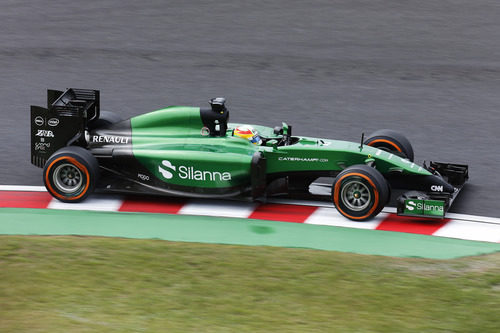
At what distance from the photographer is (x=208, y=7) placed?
1984 centimetres

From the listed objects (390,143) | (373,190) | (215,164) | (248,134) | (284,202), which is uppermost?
(248,134)

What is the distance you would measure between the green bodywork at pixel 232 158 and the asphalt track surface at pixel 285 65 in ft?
5.16

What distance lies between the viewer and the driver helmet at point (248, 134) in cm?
1050

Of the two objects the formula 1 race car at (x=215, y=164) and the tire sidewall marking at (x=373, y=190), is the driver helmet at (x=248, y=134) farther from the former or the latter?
the tire sidewall marking at (x=373, y=190)

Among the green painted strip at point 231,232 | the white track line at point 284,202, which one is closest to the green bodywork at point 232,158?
the white track line at point 284,202

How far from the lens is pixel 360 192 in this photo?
9727mm

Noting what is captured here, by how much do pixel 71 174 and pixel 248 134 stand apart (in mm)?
2215

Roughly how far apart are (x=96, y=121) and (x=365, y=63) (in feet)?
23.2

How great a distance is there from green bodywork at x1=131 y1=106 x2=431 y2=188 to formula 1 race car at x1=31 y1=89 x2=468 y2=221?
1cm

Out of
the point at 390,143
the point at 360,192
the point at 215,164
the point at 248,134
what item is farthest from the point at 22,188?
the point at 390,143

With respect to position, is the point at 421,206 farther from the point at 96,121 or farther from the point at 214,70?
the point at 214,70

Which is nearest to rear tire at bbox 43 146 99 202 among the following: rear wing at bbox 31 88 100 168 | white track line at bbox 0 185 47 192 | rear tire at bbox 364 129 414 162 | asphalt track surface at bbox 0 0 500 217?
rear wing at bbox 31 88 100 168

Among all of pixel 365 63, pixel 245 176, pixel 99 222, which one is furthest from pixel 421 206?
pixel 365 63

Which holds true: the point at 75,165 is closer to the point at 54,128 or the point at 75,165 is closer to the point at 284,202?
the point at 54,128
